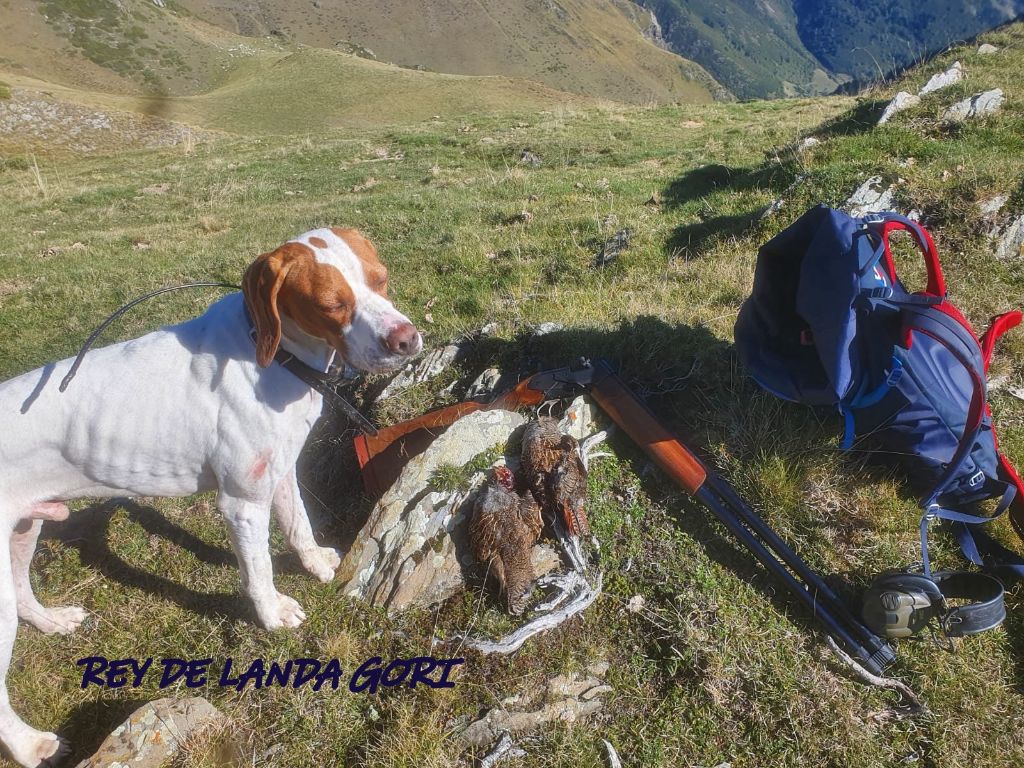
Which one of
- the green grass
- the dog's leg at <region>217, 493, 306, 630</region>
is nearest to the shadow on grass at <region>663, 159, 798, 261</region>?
the green grass

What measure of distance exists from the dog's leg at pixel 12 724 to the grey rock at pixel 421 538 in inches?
55.1

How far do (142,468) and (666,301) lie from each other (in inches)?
160

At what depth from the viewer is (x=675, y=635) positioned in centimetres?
268

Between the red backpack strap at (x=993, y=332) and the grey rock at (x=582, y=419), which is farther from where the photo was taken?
the grey rock at (x=582, y=419)

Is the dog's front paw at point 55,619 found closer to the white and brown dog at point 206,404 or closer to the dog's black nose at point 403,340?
the white and brown dog at point 206,404

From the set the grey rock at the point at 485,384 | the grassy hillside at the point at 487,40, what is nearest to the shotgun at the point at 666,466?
the grey rock at the point at 485,384

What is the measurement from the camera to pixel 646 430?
→ 10.9 ft

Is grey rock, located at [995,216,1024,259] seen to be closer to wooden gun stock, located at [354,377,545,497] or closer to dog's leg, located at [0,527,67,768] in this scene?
wooden gun stock, located at [354,377,545,497]

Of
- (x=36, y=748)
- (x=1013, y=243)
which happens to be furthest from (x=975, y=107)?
(x=36, y=748)

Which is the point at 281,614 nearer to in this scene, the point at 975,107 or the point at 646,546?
the point at 646,546

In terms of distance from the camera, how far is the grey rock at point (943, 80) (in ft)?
29.5

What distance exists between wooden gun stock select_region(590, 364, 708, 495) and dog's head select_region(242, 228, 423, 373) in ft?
4.78

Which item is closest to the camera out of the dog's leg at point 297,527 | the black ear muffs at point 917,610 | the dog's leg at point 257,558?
the black ear muffs at point 917,610

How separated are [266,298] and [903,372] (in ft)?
10.1
